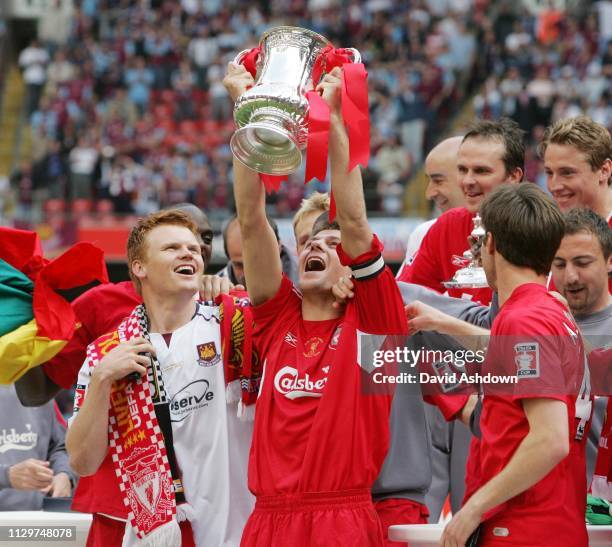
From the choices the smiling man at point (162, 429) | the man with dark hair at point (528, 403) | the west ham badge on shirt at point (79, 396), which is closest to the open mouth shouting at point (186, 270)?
the smiling man at point (162, 429)

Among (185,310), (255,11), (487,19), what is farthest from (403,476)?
(255,11)

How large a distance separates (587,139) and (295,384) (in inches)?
65.0

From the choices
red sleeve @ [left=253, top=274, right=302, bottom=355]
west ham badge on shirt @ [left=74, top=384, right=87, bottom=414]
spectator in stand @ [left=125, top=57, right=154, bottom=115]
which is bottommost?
west ham badge on shirt @ [left=74, top=384, right=87, bottom=414]

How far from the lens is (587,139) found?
4.38 m

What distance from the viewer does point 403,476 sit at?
3.82m

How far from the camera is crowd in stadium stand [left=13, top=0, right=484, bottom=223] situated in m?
17.4

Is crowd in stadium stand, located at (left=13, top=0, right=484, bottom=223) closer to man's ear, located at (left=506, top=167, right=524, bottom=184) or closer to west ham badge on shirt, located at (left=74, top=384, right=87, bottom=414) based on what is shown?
man's ear, located at (left=506, top=167, right=524, bottom=184)

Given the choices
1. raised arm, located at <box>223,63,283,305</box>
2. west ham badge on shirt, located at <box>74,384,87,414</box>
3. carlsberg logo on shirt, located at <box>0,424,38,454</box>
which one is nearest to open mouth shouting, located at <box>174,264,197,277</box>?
raised arm, located at <box>223,63,283,305</box>

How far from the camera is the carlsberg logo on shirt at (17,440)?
5414mm

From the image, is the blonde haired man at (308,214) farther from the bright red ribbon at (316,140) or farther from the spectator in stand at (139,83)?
the spectator in stand at (139,83)

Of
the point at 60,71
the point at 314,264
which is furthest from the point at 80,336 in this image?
the point at 60,71

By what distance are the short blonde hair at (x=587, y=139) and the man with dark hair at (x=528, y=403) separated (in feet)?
3.98

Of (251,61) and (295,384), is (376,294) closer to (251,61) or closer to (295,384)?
(295,384)

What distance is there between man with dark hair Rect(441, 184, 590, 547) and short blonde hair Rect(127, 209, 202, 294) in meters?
1.20
